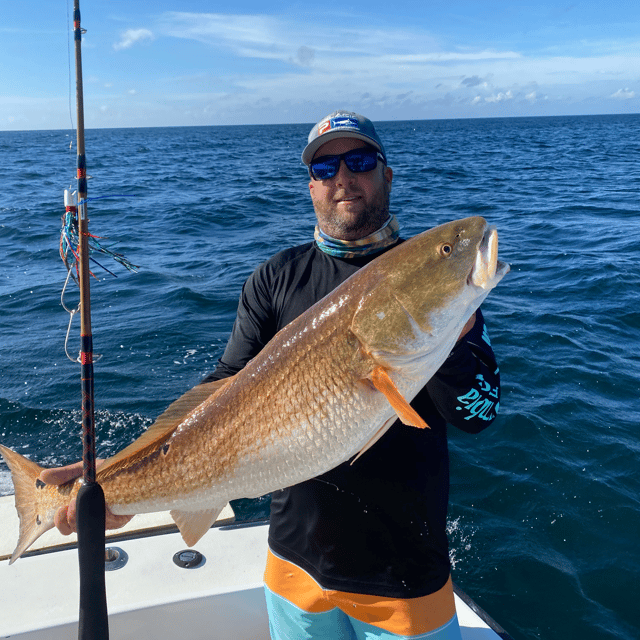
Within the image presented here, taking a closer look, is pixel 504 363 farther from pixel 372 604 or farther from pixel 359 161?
pixel 372 604

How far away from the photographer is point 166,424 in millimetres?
2496

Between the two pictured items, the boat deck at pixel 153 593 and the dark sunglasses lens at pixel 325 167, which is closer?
the dark sunglasses lens at pixel 325 167

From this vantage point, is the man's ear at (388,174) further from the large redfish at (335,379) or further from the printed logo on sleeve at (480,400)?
the printed logo on sleeve at (480,400)

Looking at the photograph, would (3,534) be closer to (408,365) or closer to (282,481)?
(282,481)

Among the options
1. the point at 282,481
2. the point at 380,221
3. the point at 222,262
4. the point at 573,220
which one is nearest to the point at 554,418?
the point at 380,221

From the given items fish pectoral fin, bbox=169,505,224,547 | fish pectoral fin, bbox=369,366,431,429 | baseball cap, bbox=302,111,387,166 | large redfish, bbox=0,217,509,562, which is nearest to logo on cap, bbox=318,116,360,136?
baseball cap, bbox=302,111,387,166

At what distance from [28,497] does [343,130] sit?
227 cm

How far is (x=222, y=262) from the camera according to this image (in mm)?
14148

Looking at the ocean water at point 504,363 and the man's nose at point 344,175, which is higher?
the man's nose at point 344,175

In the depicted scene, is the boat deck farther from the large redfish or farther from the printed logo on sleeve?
the printed logo on sleeve

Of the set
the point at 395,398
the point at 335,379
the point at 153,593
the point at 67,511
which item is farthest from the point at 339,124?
the point at 153,593

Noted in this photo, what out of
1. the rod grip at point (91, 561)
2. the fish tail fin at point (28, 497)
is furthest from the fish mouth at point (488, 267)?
the fish tail fin at point (28, 497)

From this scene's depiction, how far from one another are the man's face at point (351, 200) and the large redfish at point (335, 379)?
564 millimetres

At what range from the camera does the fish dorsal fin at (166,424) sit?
8.13ft
